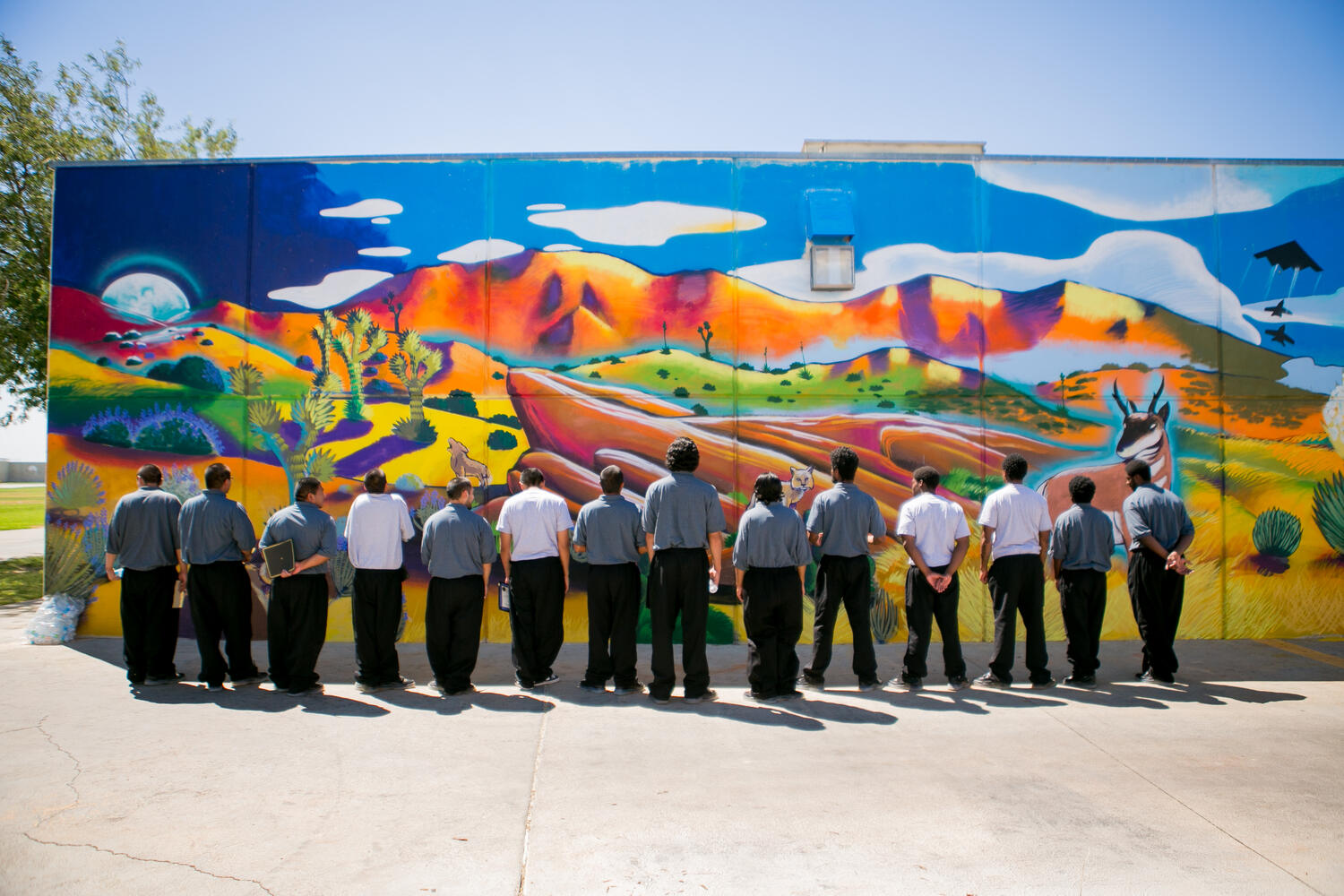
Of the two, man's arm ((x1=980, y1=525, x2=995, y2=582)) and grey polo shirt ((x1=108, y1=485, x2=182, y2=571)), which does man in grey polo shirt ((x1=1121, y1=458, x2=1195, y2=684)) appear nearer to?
man's arm ((x1=980, y1=525, x2=995, y2=582))

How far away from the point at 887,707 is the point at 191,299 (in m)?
7.63

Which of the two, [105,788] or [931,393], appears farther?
[931,393]

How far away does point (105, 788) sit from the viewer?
4.39 meters

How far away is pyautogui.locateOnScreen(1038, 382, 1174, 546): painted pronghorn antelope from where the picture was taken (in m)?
8.23

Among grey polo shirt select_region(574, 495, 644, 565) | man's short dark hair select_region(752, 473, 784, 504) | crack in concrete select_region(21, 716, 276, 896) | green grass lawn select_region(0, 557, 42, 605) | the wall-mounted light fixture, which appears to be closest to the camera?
crack in concrete select_region(21, 716, 276, 896)

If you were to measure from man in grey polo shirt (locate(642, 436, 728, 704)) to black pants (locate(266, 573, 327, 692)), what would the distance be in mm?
2594

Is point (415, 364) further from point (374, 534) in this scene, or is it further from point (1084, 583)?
point (1084, 583)

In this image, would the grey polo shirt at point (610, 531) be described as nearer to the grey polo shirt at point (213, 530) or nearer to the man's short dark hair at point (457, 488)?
the man's short dark hair at point (457, 488)

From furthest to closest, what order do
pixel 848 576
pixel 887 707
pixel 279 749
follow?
pixel 848 576 → pixel 887 707 → pixel 279 749

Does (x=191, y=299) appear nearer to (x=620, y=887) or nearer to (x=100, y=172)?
(x=100, y=172)

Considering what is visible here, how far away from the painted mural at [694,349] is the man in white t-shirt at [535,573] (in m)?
1.50

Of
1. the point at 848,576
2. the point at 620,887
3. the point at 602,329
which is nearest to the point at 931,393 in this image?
the point at 848,576

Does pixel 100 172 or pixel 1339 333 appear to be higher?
pixel 100 172

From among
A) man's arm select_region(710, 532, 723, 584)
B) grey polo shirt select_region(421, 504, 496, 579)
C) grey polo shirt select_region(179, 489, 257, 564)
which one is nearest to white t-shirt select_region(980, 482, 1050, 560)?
man's arm select_region(710, 532, 723, 584)
